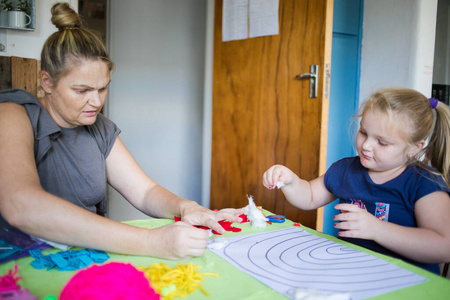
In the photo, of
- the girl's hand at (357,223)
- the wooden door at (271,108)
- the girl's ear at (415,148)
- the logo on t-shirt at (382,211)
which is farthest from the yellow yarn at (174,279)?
the wooden door at (271,108)

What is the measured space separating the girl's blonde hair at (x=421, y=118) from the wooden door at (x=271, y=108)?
0.88m

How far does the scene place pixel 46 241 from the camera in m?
0.88

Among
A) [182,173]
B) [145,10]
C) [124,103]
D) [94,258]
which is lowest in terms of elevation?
[182,173]

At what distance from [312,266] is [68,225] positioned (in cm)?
57

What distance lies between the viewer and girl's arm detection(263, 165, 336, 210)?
1.28 meters

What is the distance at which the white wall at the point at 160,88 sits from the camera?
3.16m

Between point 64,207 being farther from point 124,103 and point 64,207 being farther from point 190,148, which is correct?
point 190,148

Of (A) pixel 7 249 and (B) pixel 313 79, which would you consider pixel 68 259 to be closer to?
(A) pixel 7 249

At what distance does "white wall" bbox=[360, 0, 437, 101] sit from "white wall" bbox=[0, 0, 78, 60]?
215 cm

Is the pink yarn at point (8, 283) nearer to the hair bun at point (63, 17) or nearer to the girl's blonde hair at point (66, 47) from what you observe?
the girl's blonde hair at point (66, 47)

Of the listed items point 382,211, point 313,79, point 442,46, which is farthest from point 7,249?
point 442,46

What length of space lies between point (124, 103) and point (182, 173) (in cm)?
88

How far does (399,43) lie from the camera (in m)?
2.41

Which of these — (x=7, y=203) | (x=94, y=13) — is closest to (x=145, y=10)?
(x=94, y=13)
